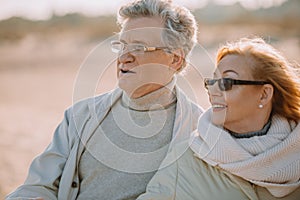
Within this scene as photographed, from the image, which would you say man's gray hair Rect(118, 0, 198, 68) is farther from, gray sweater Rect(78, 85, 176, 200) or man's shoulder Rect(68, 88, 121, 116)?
man's shoulder Rect(68, 88, 121, 116)

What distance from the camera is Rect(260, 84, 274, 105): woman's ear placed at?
288 centimetres

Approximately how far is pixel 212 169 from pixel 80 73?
941mm

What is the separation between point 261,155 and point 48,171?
3.84 feet

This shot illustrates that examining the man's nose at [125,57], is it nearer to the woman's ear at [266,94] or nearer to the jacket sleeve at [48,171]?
the jacket sleeve at [48,171]

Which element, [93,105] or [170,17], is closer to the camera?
[170,17]

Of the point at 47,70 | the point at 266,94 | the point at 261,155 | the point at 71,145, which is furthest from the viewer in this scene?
the point at 47,70

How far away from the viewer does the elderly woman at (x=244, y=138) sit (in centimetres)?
279

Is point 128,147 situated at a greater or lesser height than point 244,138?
lesser

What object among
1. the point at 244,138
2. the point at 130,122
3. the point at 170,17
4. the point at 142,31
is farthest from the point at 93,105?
the point at 244,138

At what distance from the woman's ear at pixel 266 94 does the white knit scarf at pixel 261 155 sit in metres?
0.13

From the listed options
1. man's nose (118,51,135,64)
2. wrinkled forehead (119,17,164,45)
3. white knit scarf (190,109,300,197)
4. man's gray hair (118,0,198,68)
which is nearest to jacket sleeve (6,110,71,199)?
man's nose (118,51,135,64)

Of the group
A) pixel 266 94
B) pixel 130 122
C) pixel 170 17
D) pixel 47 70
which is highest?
pixel 170 17

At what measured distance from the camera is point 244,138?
2.88 meters

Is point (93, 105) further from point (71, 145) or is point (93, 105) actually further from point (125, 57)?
point (125, 57)
